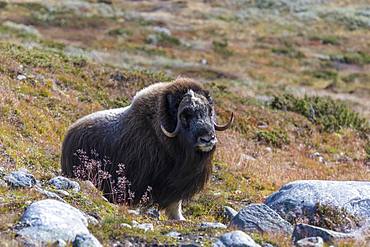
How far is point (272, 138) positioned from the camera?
16.6 meters

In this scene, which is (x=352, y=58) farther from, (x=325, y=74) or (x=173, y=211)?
(x=173, y=211)

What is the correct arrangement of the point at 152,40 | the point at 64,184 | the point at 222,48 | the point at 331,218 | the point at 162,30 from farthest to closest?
the point at 162,30 → the point at 222,48 → the point at 152,40 → the point at 64,184 → the point at 331,218

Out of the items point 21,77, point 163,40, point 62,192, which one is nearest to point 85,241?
point 62,192

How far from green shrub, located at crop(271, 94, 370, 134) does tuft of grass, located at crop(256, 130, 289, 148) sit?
2.32 meters

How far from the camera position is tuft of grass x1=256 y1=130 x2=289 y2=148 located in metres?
16.5

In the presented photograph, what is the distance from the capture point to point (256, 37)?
54.2 m

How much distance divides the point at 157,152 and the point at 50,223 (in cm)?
361

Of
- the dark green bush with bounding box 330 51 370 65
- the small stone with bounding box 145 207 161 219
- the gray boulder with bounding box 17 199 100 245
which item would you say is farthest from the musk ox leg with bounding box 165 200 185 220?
the dark green bush with bounding box 330 51 370 65

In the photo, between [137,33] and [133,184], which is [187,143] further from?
[137,33]

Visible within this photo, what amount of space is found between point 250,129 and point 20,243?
38.6 feet

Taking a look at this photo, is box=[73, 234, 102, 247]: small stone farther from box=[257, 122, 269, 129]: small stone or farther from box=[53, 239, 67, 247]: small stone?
box=[257, 122, 269, 129]: small stone

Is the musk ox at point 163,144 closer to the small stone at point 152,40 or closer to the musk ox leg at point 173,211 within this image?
the musk ox leg at point 173,211

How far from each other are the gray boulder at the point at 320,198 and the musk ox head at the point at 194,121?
1084 mm

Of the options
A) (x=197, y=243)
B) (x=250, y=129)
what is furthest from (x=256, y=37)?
(x=197, y=243)
